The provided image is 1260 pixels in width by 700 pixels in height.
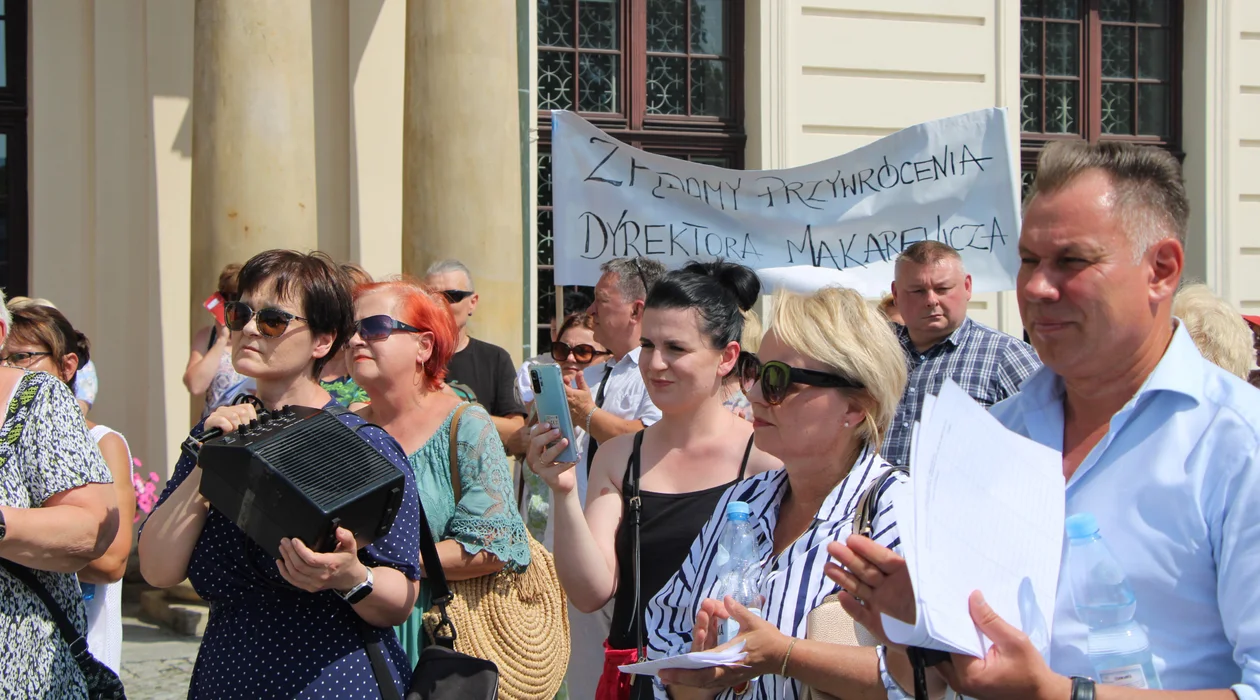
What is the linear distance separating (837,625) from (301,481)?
1114mm

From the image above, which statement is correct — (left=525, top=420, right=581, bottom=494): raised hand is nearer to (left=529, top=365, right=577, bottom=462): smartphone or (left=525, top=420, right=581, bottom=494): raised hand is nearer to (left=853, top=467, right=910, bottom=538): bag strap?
(left=529, top=365, right=577, bottom=462): smartphone

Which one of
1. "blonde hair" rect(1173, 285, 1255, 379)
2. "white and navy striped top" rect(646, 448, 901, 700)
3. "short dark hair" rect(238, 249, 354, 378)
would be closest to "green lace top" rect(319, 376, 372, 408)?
"short dark hair" rect(238, 249, 354, 378)

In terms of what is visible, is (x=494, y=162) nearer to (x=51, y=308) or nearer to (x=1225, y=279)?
(x=51, y=308)

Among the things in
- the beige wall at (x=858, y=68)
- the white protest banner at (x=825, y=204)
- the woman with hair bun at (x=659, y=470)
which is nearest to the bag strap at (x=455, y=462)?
the woman with hair bun at (x=659, y=470)

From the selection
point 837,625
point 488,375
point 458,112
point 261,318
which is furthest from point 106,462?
point 458,112

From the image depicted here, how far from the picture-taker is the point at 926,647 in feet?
5.68

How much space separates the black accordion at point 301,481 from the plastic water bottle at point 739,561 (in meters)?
0.71

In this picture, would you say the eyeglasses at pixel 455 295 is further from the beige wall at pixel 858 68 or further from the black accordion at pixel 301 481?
the beige wall at pixel 858 68

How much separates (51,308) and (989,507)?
387 centimetres

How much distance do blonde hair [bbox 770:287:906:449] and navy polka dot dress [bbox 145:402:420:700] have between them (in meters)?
0.94

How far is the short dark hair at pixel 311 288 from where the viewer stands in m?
3.29

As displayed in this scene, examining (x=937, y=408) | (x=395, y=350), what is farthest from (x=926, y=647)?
(x=395, y=350)

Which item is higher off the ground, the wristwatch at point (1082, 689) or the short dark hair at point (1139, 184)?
the short dark hair at point (1139, 184)

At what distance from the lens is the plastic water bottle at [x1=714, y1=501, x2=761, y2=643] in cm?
265
